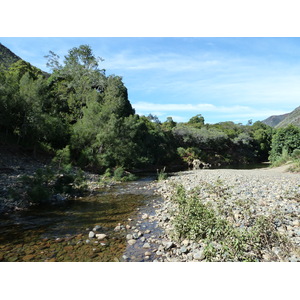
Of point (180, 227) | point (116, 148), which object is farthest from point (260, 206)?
point (116, 148)

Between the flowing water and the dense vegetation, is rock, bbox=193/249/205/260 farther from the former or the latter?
the dense vegetation

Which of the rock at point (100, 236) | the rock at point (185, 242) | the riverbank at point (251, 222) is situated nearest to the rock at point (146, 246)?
the riverbank at point (251, 222)

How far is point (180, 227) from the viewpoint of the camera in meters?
5.38

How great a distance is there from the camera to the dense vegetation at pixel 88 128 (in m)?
17.7

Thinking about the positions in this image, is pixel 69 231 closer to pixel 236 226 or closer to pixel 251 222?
pixel 236 226

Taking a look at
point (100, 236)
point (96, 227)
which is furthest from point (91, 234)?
point (96, 227)

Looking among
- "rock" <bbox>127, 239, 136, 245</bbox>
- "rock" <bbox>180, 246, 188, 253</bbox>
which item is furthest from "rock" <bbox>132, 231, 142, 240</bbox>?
"rock" <bbox>180, 246, 188, 253</bbox>

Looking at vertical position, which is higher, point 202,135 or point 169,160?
point 202,135

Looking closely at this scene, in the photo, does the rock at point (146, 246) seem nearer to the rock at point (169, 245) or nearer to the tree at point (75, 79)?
the rock at point (169, 245)

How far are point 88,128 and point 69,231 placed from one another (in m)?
14.5

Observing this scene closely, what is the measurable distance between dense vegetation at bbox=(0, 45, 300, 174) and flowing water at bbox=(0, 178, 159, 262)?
708 centimetres

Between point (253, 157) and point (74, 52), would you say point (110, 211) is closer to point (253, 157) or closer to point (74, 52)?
point (74, 52)

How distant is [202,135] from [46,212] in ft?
119
